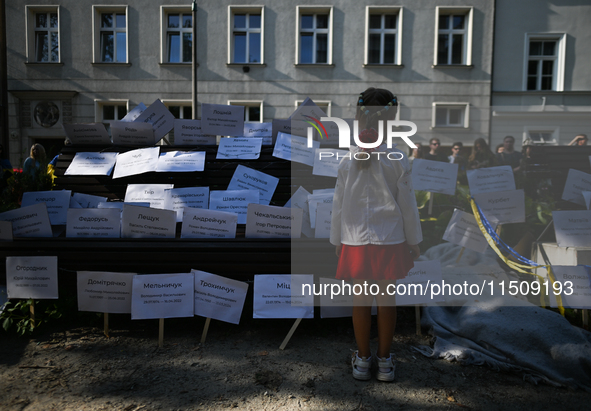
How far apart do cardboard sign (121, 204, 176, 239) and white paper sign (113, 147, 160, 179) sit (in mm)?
613

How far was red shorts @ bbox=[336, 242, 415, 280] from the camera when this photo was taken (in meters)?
2.03

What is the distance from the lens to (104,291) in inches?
101

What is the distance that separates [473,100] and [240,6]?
8328 mm

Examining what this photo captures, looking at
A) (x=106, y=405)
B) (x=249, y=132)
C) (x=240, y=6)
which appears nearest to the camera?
(x=106, y=405)

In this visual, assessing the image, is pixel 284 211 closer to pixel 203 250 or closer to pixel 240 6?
pixel 203 250

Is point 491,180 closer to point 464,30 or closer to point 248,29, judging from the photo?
point 248,29

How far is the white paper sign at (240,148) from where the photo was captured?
10.5ft

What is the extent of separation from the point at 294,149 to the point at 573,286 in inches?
85.2

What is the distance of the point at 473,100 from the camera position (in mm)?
13375

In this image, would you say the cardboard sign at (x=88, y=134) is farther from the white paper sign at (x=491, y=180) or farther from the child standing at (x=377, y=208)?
the white paper sign at (x=491, y=180)

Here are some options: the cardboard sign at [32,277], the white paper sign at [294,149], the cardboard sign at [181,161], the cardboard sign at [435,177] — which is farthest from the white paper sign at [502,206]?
the cardboard sign at [32,277]

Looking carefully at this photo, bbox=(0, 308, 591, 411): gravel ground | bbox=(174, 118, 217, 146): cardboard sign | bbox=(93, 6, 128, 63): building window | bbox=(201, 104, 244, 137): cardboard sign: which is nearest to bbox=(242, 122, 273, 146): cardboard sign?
bbox=(201, 104, 244, 137): cardboard sign

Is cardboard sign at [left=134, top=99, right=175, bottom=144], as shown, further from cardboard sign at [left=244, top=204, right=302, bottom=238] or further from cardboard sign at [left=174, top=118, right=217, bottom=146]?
cardboard sign at [left=244, top=204, right=302, bottom=238]

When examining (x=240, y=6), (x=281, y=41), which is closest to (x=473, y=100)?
(x=281, y=41)
